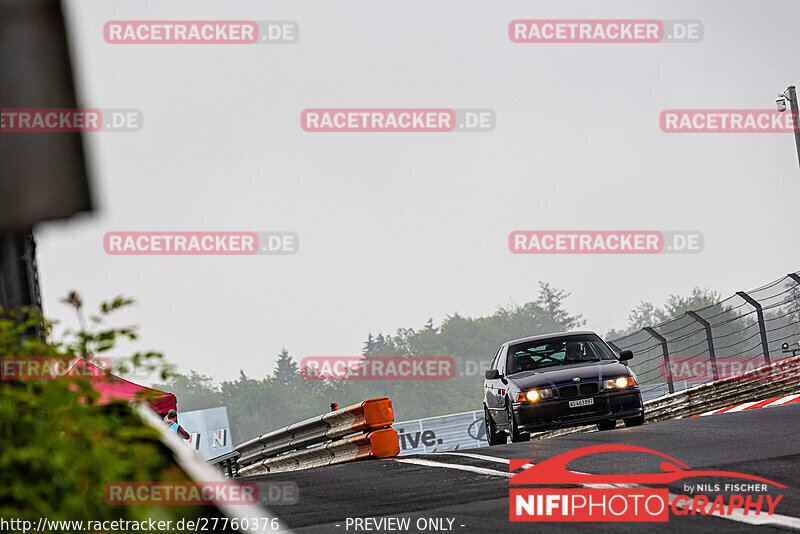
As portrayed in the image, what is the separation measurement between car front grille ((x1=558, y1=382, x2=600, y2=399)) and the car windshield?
0.93m

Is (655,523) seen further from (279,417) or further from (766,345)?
(279,417)

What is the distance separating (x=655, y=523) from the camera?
216 inches

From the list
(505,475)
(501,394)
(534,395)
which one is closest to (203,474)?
(505,475)

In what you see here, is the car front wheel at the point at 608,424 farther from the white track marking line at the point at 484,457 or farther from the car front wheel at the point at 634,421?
the white track marking line at the point at 484,457

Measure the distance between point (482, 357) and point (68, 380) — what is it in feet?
527

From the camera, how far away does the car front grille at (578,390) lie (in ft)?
41.8

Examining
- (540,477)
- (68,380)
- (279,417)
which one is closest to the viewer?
(68,380)

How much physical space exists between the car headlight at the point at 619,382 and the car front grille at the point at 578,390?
16 centimetres

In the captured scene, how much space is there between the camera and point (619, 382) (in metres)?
13.0

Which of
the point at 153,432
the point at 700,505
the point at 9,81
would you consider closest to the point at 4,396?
the point at 153,432

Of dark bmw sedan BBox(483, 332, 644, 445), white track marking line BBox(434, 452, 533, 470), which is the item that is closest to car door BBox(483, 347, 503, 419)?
dark bmw sedan BBox(483, 332, 644, 445)

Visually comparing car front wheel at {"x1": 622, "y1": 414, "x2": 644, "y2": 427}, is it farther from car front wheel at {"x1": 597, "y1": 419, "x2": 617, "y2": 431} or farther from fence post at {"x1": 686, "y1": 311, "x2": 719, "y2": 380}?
fence post at {"x1": 686, "y1": 311, "x2": 719, "y2": 380}

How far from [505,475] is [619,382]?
531 centimetres

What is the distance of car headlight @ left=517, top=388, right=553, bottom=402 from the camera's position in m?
12.7
